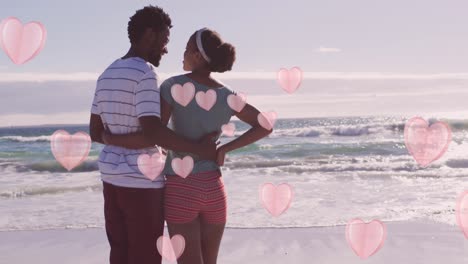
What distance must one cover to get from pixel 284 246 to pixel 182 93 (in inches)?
139

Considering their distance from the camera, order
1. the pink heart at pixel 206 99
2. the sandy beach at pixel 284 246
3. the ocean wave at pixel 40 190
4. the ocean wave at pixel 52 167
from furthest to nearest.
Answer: the ocean wave at pixel 52 167 < the ocean wave at pixel 40 190 < the sandy beach at pixel 284 246 < the pink heart at pixel 206 99

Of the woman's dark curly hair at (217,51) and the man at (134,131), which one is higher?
the woman's dark curly hair at (217,51)

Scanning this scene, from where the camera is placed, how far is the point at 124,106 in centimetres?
238

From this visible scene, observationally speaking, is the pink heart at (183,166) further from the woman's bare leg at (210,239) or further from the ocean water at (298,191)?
the ocean water at (298,191)

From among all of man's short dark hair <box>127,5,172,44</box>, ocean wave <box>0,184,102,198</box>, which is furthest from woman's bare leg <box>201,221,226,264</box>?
ocean wave <box>0,184,102,198</box>

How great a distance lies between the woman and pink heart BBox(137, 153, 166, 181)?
57mm

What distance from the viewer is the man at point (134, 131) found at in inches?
92.3

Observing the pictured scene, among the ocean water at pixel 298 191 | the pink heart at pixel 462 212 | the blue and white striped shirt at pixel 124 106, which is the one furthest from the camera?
the ocean water at pixel 298 191

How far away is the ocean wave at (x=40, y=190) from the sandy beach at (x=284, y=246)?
11.1 ft

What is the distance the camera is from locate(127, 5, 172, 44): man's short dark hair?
7.93 feet

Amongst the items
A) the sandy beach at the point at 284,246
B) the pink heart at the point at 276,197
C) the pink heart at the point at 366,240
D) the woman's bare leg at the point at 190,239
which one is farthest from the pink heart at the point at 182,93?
the pink heart at the point at 276,197

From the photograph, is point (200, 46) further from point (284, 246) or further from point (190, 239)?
point (284, 246)

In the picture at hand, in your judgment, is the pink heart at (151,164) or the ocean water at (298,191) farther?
the ocean water at (298,191)

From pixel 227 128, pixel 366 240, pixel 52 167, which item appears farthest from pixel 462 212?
pixel 52 167
